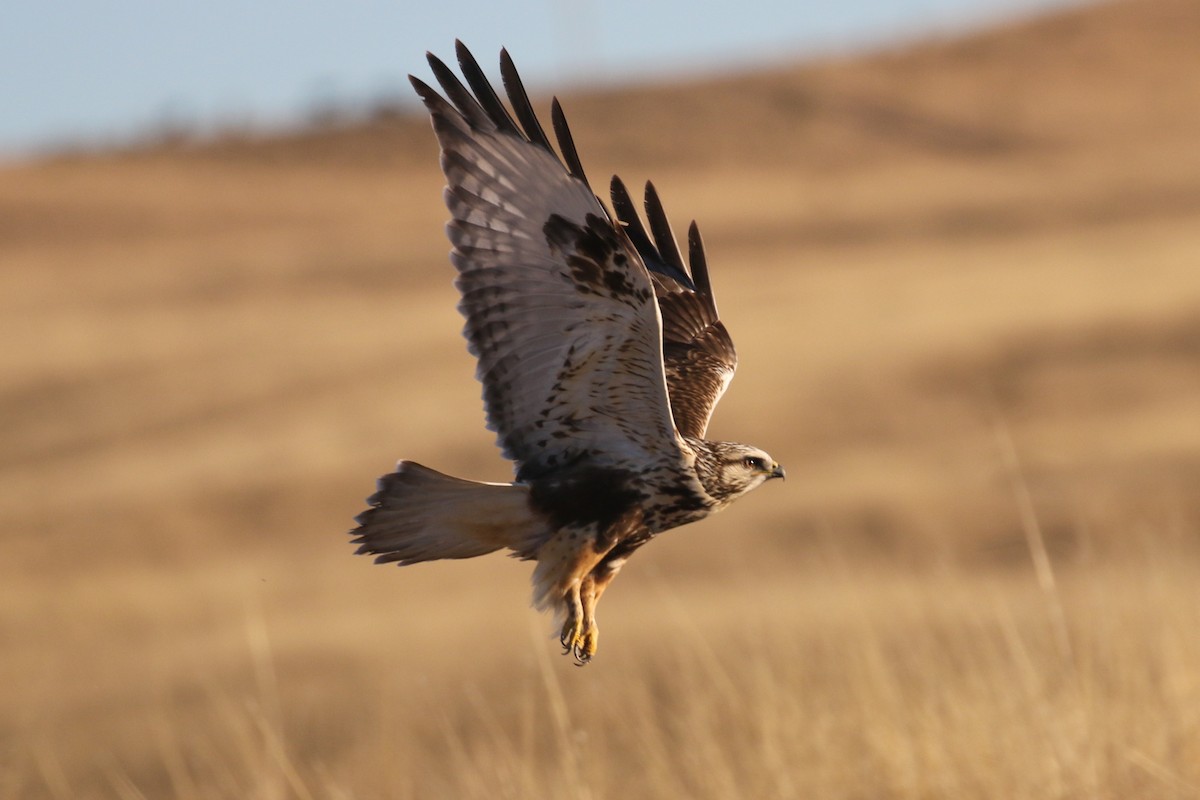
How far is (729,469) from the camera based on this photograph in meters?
2.74

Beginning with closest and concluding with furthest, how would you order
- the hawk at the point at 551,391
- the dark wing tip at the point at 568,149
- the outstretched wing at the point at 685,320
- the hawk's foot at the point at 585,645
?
1. the hawk's foot at the point at 585,645
2. the hawk at the point at 551,391
3. the dark wing tip at the point at 568,149
4. the outstretched wing at the point at 685,320

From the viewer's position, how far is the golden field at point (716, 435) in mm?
4668

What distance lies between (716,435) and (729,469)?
689 inches

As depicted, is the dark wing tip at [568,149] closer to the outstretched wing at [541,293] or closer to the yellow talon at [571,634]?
the outstretched wing at [541,293]

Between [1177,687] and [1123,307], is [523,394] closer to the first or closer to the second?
[1177,687]

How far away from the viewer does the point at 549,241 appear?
3174 millimetres

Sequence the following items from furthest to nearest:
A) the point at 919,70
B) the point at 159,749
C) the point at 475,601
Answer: the point at 919,70 → the point at 475,601 → the point at 159,749

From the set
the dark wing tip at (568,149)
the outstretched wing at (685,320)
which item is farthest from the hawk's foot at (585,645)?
the outstretched wing at (685,320)

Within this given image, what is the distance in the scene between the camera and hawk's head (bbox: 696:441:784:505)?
8.87 ft

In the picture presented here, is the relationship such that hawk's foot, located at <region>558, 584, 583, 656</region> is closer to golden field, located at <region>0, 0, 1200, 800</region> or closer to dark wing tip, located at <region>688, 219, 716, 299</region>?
golden field, located at <region>0, 0, 1200, 800</region>

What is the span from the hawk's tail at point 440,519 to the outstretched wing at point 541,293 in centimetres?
13

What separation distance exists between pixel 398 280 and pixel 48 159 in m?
17.8

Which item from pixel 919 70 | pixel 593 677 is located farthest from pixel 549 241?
pixel 919 70

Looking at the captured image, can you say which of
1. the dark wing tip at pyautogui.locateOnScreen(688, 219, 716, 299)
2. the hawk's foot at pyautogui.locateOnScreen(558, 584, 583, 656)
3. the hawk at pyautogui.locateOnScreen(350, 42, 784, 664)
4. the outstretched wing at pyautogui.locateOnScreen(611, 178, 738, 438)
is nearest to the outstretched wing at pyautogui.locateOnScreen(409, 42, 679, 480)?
the hawk at pyautogui.locateOnScreen(350, 42, 784, 664)
